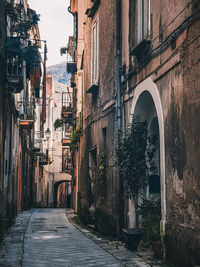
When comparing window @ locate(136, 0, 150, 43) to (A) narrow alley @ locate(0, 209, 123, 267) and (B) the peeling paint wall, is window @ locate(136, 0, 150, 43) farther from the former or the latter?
(A) narrow alley @ locate(0, 209, 123, 267)

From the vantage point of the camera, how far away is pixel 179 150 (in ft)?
21.2

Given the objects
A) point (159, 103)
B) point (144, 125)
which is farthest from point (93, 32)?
point (159, 103)

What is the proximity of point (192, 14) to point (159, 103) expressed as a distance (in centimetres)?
194

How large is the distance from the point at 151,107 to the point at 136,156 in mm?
1259

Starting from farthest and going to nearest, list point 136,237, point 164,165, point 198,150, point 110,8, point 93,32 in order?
point 93,32
point 110,8
point 136,237
point 164,165
point 198,150

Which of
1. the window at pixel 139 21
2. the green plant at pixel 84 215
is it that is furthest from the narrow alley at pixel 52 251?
the window at pixel 139 21

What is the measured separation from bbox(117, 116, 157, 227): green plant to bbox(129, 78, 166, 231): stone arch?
1.31ft

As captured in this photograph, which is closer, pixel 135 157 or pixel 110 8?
pixel 135 157

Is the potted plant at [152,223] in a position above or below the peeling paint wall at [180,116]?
below

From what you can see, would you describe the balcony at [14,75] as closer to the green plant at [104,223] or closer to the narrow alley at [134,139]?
the narrow alley at [134,139]

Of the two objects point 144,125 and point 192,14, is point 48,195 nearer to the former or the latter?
point 144,125

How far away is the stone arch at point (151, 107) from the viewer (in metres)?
7.27

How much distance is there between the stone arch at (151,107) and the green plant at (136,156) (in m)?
0.40

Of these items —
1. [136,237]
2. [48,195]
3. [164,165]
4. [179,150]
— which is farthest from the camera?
[48,195]
